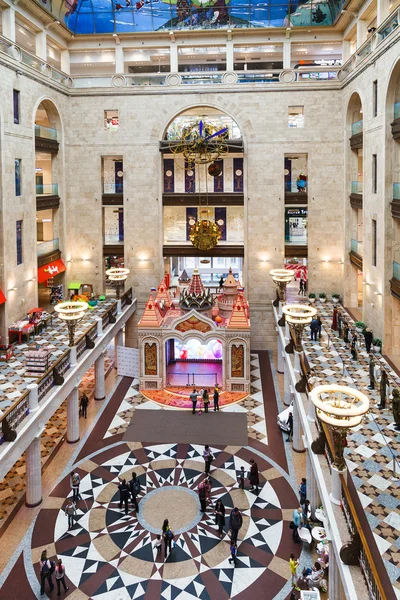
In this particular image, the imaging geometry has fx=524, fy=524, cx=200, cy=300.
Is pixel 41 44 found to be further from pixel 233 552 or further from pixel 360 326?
pixel 233 552

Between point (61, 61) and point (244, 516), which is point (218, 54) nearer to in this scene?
point (61, 61)

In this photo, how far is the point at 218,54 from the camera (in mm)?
32469

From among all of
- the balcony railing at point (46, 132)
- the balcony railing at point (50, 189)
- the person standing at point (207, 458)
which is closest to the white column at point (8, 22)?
the balcony railing at point (46, 132)

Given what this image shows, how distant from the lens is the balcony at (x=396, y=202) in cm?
1891

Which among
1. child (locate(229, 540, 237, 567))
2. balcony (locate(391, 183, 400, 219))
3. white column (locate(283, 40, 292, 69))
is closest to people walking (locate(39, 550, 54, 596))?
child (locate(229, 540, 237, 567))

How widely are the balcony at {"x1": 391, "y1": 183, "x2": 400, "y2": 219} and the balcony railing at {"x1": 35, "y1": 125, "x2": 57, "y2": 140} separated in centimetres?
1752

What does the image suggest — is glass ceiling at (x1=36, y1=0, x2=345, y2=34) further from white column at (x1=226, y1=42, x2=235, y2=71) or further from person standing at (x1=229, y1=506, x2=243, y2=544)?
person standing at (x1=229, y1=506, x2=243, y2=544)

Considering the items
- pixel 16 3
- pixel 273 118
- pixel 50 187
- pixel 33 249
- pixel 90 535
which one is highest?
pixel 16 3

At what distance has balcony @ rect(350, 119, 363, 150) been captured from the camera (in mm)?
25375

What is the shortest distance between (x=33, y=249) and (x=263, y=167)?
13.6m

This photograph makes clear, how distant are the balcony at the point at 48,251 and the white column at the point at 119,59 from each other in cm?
1066

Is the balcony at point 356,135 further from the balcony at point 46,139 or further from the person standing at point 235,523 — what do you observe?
the person standing at point 235,523

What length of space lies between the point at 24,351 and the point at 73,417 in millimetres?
3549

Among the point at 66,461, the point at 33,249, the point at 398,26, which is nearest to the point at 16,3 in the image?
the point at 33,249
